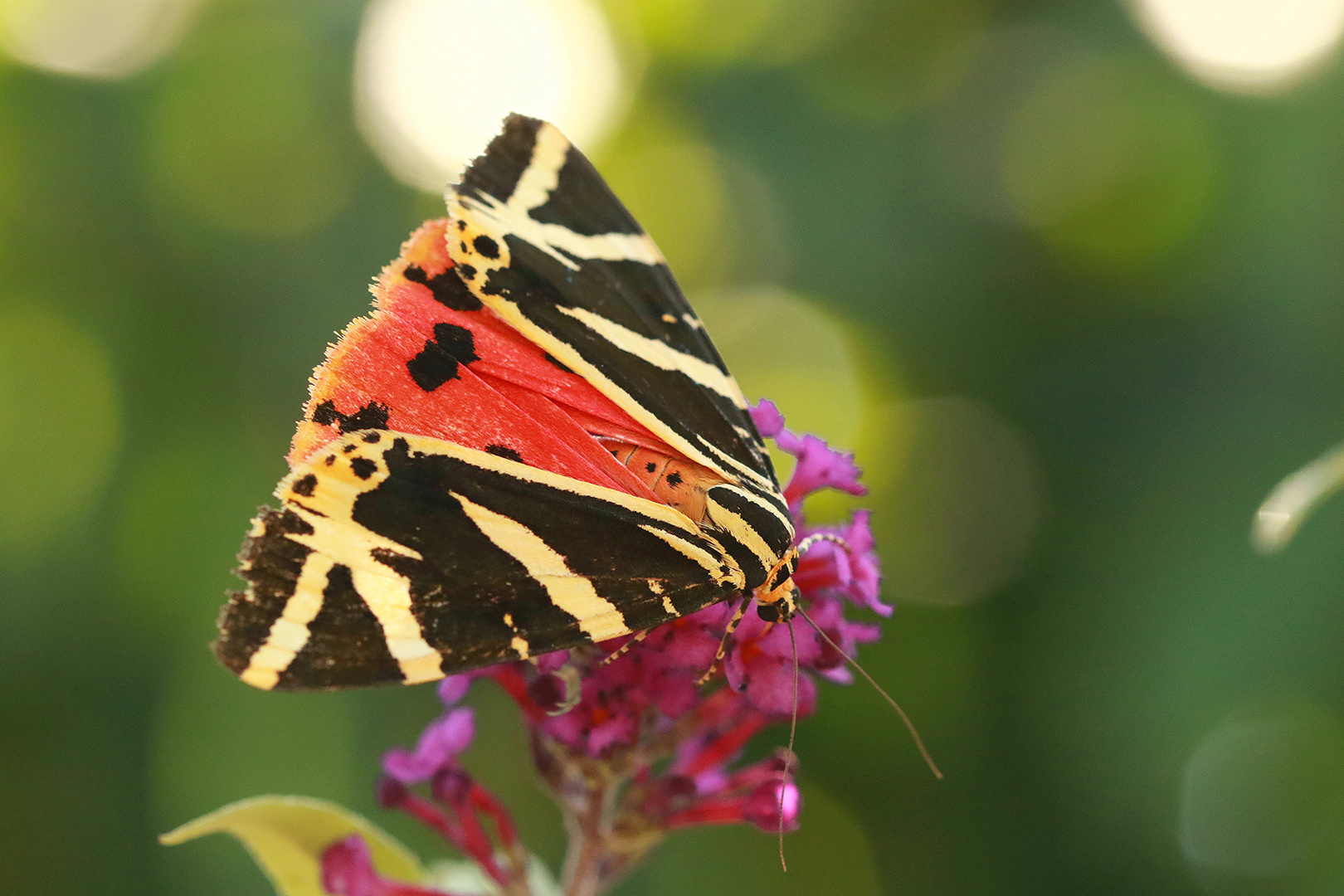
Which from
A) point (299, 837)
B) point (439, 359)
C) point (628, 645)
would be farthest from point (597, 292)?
point (299, 837)

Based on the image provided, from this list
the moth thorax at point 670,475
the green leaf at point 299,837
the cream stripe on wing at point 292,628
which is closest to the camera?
the cream stripe on wing at point 292,628

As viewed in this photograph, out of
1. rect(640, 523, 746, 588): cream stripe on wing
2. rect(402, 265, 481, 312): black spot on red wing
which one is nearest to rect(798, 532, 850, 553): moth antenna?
rect(640, 523, 746, 588): cream stripe on wing

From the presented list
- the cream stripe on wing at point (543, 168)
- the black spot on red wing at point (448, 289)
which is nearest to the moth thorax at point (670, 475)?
the black spot on red wing at point (448, 289)

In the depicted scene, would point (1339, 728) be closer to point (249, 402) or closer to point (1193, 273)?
point (1193, 273)

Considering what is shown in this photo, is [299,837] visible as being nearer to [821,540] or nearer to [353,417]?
[353,417]

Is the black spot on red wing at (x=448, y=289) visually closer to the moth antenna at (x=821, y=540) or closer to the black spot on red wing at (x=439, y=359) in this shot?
the black spot on red wing at (x=439, y=359)

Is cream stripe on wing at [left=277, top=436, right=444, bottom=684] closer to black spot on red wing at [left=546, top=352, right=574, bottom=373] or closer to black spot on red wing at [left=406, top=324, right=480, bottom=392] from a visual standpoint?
black spot on red wing at [left=406, top=324, right=480, bottom=392]

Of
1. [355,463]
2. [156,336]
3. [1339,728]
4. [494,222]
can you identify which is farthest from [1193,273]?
[156,336]
